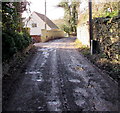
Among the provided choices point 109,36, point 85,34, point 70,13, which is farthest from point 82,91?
point 70,13

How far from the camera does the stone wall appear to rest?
749 centimetres

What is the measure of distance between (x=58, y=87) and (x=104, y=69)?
2855 mm

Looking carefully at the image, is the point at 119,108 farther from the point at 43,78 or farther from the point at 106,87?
the point at 43,78

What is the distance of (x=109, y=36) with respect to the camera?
8.47 m

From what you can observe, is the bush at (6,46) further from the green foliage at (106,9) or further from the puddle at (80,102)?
the green foliage at (106,9)

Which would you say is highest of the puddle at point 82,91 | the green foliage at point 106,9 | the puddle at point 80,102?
the green foliage at point 106,9

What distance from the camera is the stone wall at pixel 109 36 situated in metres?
7.49

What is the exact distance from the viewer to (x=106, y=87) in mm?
4672

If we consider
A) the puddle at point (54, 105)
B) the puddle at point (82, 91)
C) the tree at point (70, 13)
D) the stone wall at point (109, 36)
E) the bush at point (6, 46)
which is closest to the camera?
the puddle at point (54, 105)

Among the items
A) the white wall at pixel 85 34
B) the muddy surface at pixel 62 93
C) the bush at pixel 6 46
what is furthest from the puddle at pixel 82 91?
the white wall at pixel 85 34

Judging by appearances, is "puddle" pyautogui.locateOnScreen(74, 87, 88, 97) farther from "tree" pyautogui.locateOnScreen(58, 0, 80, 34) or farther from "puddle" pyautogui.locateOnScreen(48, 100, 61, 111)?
"tree" pyautogui.locateOnScreen(58, 0, 80, 34)

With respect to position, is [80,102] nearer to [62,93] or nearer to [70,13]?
[62,93]

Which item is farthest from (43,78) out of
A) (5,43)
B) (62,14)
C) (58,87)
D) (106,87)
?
(62,14)

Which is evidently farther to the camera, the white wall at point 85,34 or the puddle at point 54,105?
the white wall at point 85,34
